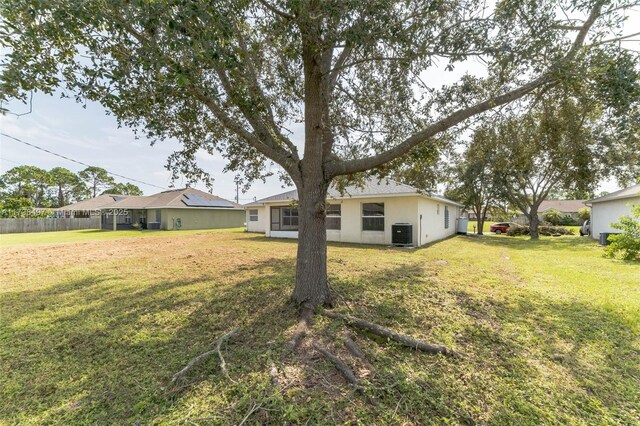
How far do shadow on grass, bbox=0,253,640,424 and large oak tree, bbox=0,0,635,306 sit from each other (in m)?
1.50

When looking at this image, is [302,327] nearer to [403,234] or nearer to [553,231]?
[403,234]

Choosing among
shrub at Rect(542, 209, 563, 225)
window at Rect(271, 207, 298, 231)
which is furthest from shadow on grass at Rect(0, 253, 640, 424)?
shrub at Rect(542, 209, 563, 225)

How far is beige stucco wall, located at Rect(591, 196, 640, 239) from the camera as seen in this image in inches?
546

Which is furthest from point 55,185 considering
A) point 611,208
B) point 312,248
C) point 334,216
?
point 611,208

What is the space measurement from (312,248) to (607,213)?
798 inches

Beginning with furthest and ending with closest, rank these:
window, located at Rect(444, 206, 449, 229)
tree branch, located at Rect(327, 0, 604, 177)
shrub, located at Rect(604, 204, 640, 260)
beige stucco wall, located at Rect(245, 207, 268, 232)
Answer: beige stucco wall, located at Rect(245, 207, 268, 232) → window, located at Rect(444, 206, 449, 229) → shrub, located at Rect(604, 204, 640, 260) → tree branch, located at Rect(327, 0, 604, 177)

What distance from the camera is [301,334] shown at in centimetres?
362

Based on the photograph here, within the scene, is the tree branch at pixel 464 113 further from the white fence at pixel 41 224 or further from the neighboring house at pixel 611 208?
the white fence at pixel 41 224

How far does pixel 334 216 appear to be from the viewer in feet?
50.8

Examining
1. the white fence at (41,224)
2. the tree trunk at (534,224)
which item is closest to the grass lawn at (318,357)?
the tree trunk at (534,224)

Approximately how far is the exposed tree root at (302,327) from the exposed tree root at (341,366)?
0.28 m

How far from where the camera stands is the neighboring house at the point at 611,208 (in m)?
13.6

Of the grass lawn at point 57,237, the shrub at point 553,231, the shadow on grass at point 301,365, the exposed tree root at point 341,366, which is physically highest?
the shrub at point 553,231

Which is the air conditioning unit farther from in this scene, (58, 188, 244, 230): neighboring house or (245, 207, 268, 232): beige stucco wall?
(58, 188, 244, 230): neighboring house
